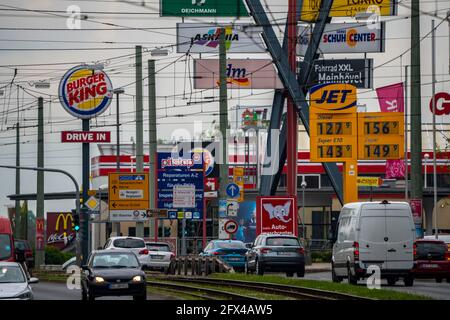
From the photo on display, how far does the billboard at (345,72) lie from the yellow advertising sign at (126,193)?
18.8 m

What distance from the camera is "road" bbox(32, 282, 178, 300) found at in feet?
118

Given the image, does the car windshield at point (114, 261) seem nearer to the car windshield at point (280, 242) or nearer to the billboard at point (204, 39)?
the car windshield at point (280, 242)

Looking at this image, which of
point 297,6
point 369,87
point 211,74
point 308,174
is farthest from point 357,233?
point 308,174

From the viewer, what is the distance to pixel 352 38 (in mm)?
85812

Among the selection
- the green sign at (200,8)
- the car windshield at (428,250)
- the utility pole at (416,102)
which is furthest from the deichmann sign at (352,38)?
the car windshield at (428,250)

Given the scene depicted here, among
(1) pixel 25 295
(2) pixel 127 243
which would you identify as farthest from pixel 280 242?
(1) pixel 25 295

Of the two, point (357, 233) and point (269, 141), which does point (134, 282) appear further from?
point (269, 141)

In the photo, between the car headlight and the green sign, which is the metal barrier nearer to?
the car headlight

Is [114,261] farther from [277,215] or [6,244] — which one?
[277,215]

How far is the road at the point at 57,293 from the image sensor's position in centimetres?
3589

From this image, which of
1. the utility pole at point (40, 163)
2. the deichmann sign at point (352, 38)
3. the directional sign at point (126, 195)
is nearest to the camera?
the utility pole at point (40, 163)
